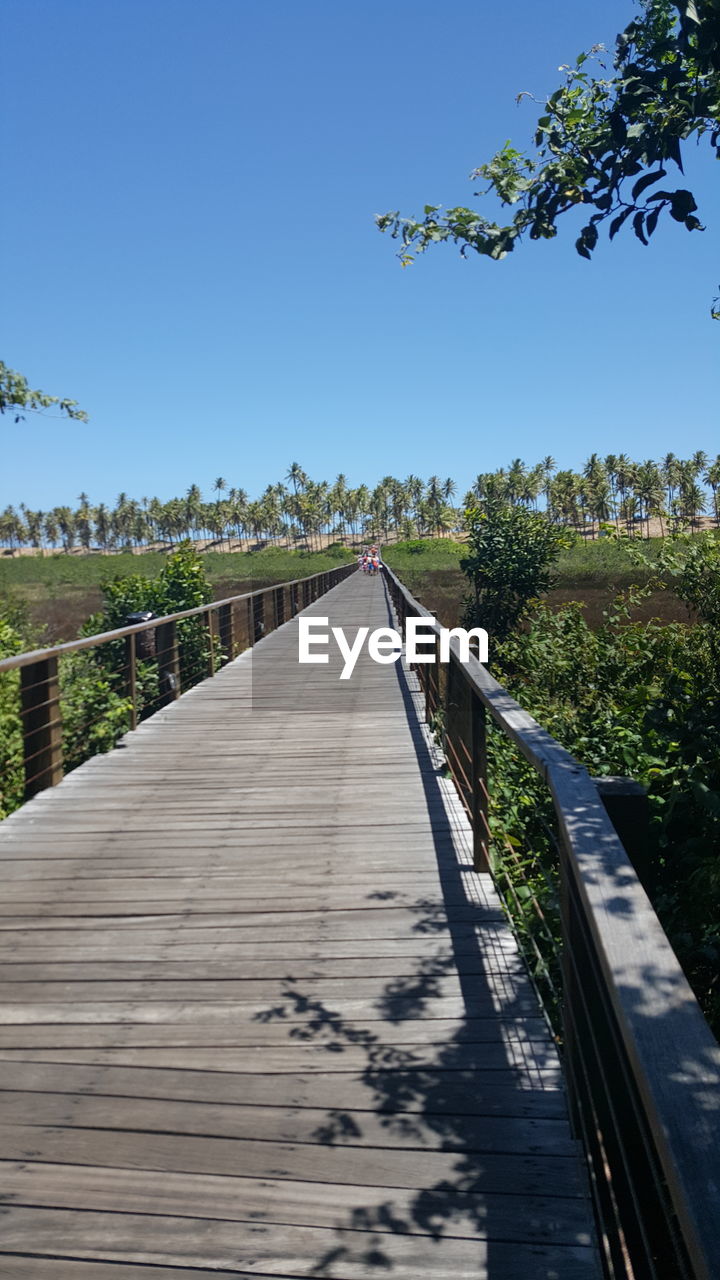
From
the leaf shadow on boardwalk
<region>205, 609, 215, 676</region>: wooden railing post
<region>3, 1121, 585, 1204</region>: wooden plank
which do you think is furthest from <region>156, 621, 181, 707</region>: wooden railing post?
<region>3, 1121, 585, 1204</region>: wooden plank

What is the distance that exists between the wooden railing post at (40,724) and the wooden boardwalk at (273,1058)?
2.57ft

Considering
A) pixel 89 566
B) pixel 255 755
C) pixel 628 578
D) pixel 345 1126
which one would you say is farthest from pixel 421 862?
pixel 89 566

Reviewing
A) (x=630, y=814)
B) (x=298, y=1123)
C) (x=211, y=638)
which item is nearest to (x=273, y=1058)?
(x=298, y=1123)

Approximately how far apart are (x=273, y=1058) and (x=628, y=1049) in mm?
1947

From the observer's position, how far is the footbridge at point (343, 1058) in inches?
74.1

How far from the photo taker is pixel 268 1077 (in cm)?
279

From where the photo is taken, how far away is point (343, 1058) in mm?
2873

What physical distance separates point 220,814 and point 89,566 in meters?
88.4

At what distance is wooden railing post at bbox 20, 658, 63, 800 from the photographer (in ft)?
20.3

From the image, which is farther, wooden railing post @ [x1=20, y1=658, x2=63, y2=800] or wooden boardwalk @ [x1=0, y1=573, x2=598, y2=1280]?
wooden railing post @ [x1=20, y1=658, x2=63, y2=800]

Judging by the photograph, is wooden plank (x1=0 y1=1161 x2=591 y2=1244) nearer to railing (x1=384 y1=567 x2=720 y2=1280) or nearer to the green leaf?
railing (x1=384 y1=567 x2=720 y2=1280)

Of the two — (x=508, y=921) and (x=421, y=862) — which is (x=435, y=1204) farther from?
(x=421, y=862)

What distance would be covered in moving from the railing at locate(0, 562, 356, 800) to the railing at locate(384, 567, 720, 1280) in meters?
4.00

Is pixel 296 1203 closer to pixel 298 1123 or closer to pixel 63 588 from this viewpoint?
pixel 298 1123
